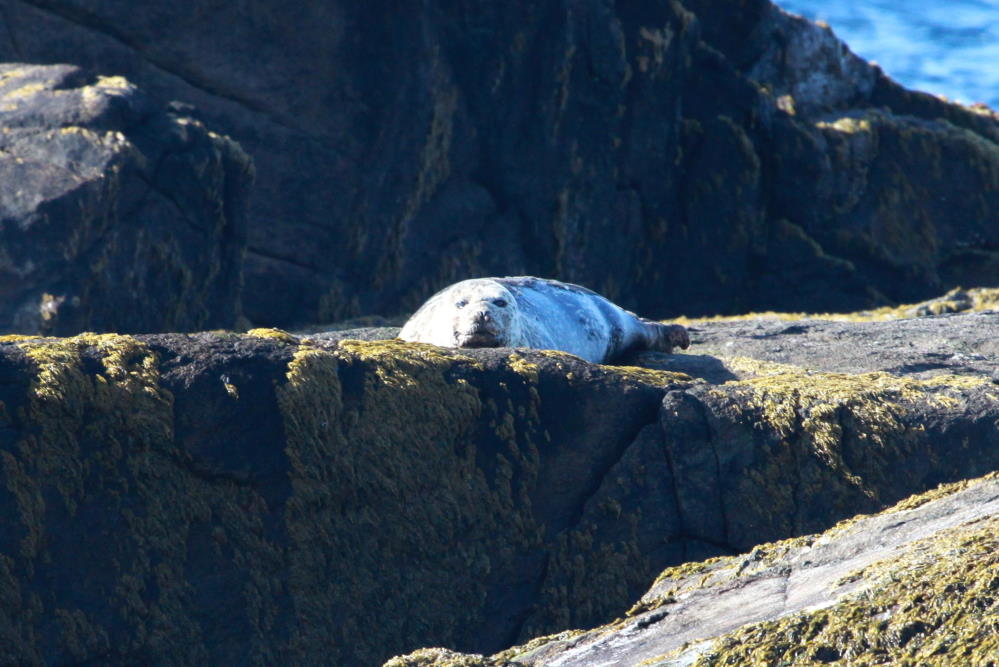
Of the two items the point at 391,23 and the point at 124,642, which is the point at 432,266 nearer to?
the point at 391,23

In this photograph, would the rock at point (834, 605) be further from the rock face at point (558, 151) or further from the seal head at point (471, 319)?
the rock face at point (558, 151)

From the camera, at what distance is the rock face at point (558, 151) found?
12.4 m

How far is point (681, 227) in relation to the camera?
14.0 meters

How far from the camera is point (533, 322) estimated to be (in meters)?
7.16

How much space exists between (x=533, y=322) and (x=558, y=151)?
636 cm

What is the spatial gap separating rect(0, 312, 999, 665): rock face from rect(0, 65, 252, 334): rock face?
15.4 ft

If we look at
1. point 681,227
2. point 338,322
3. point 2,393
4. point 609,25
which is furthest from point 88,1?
point 2,393

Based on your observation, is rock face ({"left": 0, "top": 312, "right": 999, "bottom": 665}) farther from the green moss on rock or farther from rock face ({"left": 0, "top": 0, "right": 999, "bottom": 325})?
rock face ({"left": 0, "top": 0, "right": 999, "bottom": 325})

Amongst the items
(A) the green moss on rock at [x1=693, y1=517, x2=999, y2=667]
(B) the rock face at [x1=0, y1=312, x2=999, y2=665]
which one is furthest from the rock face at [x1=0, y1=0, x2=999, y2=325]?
(A) the green moss on rock at [x1=693, y1=517, x2=999, y2=667]

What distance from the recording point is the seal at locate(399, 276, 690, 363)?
6.69m

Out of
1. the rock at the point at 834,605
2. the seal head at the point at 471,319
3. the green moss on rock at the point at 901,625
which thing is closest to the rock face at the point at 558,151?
the seal head at the point at 471,319

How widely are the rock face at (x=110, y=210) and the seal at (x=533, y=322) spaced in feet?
11.6

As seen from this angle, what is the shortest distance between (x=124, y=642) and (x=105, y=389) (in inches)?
34.8

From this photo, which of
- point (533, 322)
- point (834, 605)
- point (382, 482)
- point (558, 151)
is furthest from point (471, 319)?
point (558, 151)
